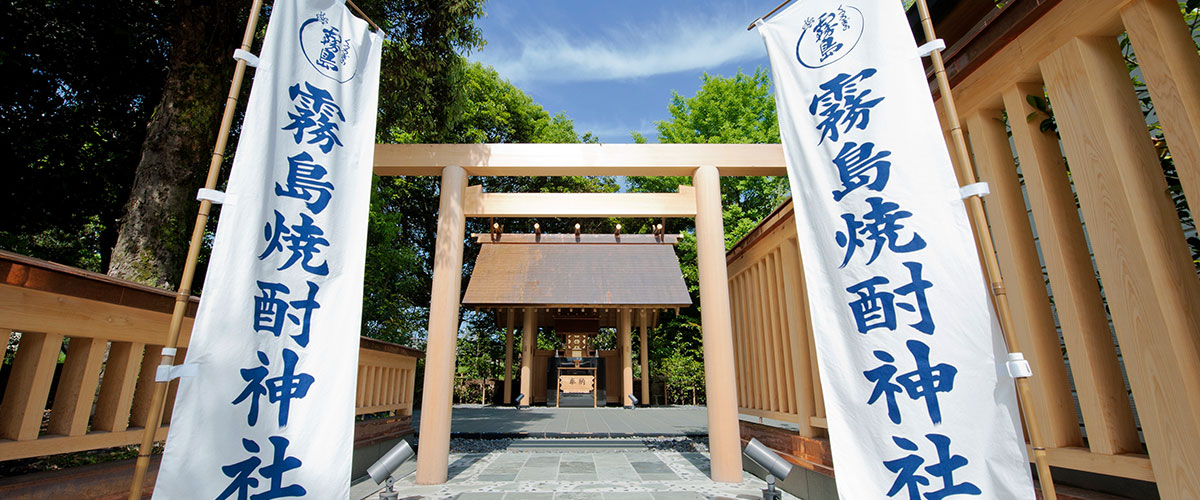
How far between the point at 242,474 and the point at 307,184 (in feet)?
4.55

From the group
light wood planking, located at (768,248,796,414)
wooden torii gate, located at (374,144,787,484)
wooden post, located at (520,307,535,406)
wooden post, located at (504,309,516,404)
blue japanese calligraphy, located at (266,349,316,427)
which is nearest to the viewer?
blue japanese calligraphy, located at (266,349,316,427)

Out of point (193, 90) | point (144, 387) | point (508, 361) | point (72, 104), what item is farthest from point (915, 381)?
point (508, 361)

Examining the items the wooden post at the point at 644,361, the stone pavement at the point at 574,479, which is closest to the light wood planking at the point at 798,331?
the stone pavement at the point at 574,479

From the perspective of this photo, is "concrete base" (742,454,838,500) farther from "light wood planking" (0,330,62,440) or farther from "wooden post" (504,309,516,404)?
"wooden post" (504,309,516,404)

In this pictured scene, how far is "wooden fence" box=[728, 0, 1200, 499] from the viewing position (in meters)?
1.57

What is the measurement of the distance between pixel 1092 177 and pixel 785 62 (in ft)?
4.64

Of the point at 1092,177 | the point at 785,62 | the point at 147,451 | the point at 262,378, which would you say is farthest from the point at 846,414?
the point at 147,451

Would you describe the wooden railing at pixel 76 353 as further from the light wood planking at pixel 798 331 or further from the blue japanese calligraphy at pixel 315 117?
the light wood planking at pixel 798 331

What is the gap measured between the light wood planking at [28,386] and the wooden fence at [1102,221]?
4.26 meters

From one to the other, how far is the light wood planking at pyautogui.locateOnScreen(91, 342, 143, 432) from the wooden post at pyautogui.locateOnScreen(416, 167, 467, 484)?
196cm

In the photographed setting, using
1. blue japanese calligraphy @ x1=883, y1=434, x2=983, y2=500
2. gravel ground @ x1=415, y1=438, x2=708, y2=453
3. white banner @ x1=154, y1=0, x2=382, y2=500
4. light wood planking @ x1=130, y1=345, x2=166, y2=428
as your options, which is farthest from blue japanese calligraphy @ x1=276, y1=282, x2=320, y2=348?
gravel ground @ x1=415, y1=438, x2=708, y2=453

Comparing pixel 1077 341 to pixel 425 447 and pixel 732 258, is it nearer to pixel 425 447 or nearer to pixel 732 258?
pixel 732 258

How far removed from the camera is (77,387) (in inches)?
92.3

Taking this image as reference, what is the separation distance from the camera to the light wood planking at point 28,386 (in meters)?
2.06
